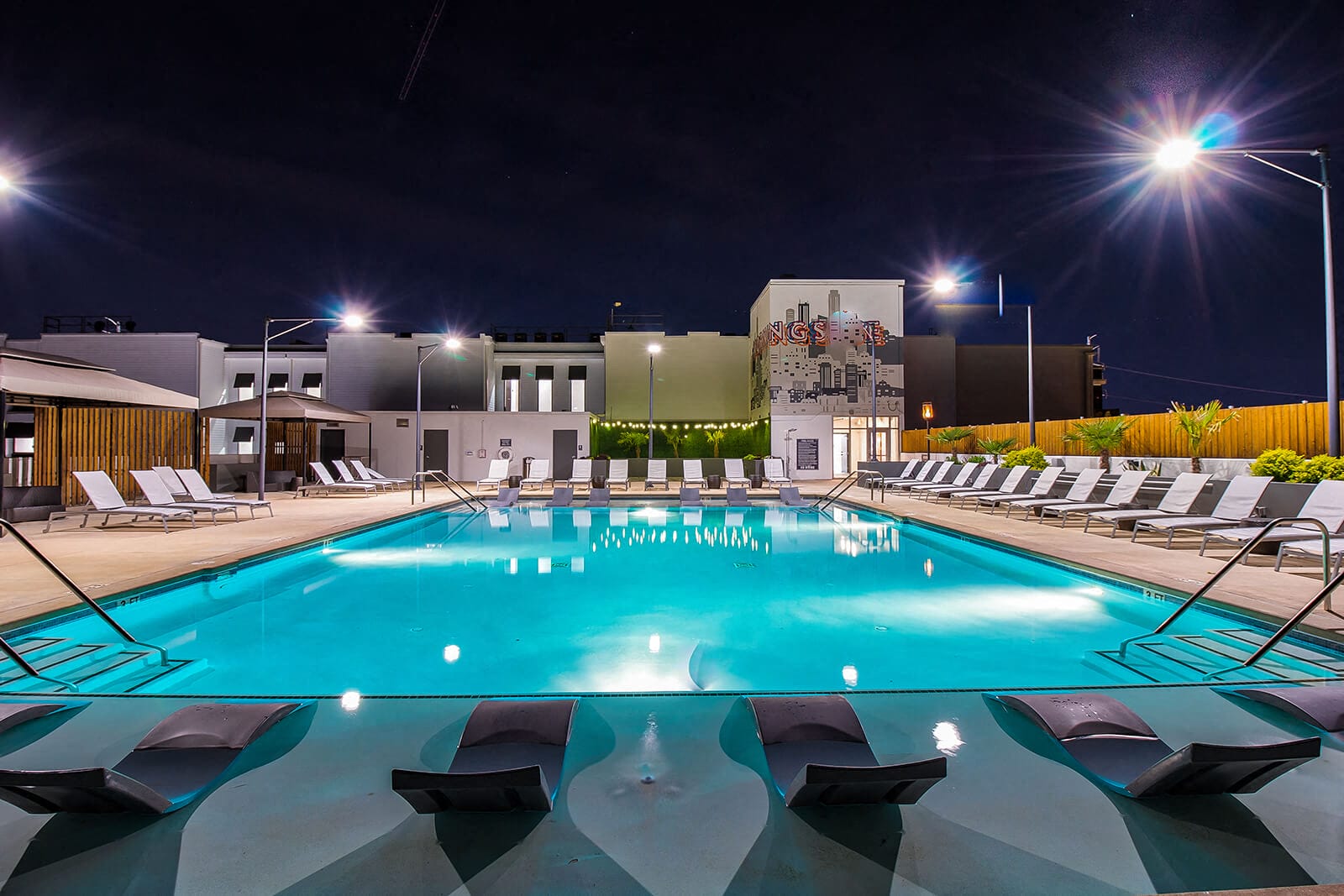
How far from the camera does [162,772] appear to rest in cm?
238

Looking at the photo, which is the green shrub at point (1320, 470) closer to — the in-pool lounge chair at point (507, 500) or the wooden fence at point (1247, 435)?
the wooden fence at point (1247, 435)

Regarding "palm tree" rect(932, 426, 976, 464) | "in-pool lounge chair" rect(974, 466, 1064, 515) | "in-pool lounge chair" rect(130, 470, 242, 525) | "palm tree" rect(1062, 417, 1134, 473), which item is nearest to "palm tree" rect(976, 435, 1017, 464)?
"palm tree" rect(932, 426, 976, 464)

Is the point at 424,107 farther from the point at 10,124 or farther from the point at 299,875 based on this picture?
the point at 299,875

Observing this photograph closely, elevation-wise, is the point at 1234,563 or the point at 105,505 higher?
the point at 1234,563

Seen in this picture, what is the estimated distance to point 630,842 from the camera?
2.03 metres

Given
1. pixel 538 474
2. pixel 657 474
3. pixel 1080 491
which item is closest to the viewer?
pixel 1080 491

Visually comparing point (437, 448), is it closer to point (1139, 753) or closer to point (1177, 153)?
point (1177, 153)

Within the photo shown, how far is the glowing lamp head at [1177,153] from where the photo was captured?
6.98 metres

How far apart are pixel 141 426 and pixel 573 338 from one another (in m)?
18.9

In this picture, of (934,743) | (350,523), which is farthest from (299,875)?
(350,523)

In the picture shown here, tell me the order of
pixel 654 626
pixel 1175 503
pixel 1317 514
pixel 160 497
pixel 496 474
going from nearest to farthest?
pixel 654 626, pixel 1317 514, pixel 1175 503, pixel 160 497, pixel 496 474

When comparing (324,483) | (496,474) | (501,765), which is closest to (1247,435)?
(501,765)

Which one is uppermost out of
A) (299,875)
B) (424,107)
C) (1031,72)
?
(424,107)

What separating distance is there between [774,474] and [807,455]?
5.96 meters
